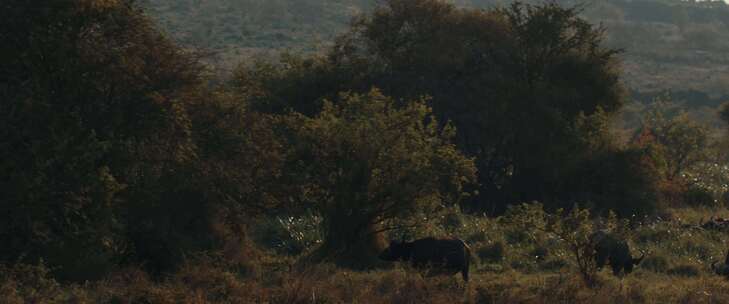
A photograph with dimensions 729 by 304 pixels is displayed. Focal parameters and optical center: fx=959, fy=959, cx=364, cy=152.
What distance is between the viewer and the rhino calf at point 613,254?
1598 centimetres

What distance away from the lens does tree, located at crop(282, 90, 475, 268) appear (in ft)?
51.1

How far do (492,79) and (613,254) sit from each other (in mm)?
10191

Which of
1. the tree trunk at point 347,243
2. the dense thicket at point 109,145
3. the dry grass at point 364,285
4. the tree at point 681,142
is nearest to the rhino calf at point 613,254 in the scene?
the dry grass at point 364,285

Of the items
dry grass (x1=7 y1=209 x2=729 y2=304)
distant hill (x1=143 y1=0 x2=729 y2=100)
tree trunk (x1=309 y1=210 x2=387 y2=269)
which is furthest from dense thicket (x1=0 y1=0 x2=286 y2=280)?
distant hill (x1=143 y1=0 x2=729 y2=100)

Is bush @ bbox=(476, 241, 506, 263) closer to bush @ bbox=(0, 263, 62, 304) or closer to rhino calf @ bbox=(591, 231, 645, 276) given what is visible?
rhino calf @ bbox=(591, 231, 645, 276)

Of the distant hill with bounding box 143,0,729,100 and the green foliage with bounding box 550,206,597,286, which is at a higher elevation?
the green foliage with bounding box 550,206,597,286

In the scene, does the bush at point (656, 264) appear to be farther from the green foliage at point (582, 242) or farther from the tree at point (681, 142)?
the tree at point (681, 142)

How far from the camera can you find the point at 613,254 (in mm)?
16078

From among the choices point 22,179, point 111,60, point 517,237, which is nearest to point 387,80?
point 517,237

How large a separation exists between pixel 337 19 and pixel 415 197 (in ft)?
225

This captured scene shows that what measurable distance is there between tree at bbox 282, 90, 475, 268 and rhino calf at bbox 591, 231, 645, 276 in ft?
8.11

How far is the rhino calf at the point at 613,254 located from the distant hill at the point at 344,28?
32.4 metres

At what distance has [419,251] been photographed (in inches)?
572

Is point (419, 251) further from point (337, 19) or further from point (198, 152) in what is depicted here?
point (337, 19)
